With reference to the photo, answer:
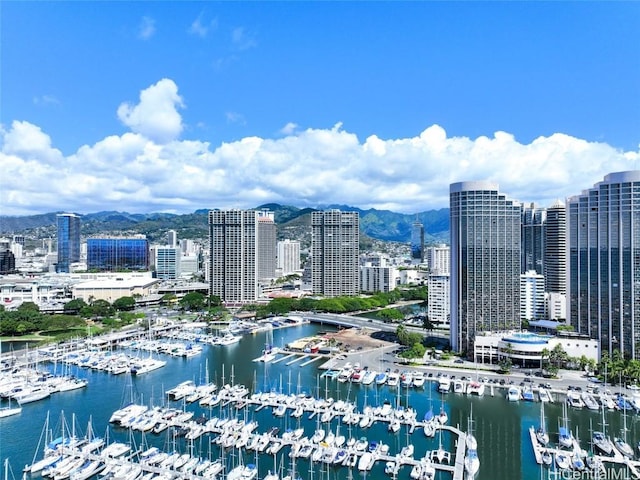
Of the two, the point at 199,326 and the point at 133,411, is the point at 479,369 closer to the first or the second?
the point at 133,411

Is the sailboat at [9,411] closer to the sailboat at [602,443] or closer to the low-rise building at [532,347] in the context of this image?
the sailboat at [602,443]

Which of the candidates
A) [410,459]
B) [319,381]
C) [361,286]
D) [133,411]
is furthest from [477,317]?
[361,286]

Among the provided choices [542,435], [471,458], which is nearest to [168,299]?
[471,458]

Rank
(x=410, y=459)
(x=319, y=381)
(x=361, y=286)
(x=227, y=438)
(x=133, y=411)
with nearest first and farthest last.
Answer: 1. (x=410, y=459)
2. (x=227, y=438)
3. (x=133, y=411)
4. (x=319, y=381)
5. (x=361, y=286)

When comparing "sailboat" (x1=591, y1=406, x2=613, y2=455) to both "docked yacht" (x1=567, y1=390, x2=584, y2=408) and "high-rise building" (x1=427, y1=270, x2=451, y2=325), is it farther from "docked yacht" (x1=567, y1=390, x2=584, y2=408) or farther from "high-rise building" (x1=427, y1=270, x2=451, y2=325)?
"high-rise building" (x1=427, y1=270, x2=451, y2=325)

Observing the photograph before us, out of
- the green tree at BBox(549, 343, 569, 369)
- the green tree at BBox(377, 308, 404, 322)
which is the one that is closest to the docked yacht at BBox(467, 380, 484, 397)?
the green tree at BBox(549, 343, 569, 369)
